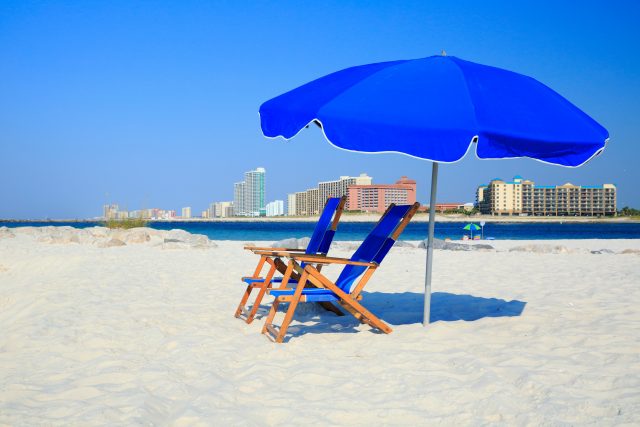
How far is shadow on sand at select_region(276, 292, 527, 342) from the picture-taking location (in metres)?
4.74

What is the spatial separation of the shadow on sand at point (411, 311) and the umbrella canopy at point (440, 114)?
5.67ft

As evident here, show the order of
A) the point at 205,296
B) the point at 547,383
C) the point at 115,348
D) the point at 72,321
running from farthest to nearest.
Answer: the point at 205,296, the point at 72,321, the point at 115,348, the point at 547,383

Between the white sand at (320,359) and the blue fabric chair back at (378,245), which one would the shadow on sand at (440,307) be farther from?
the blue fabric chair back at (378,245)

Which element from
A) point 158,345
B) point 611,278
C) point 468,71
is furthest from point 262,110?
point 611,278

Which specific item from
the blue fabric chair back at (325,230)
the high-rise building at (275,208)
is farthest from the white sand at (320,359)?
the high-rise building at (275,208)

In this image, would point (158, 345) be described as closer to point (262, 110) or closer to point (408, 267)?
point (262, 110)

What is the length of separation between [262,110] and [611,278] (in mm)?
5028

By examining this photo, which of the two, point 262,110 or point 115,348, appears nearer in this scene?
point 115,348

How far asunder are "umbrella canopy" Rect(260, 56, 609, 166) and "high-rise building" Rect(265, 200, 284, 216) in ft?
406

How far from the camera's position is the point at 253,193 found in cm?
13075

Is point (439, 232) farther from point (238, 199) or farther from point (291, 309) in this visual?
point (238, 199)

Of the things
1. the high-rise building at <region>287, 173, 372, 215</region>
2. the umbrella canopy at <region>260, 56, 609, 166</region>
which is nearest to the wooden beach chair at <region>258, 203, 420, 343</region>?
the umbrella canopy at <region>260, 56, 609, 166</region>

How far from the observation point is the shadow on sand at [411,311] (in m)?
4.74

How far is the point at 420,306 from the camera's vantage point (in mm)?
5559
